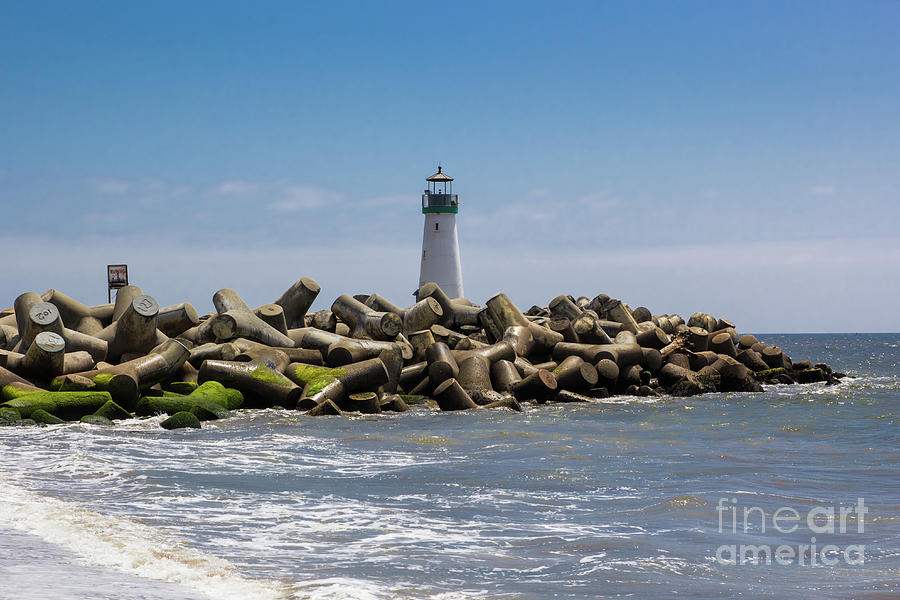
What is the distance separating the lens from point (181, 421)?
13.8 m

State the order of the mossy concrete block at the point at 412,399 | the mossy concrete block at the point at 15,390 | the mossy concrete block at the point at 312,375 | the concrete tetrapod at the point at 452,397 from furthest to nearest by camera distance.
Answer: the mossy concrete block at the point at 412,399 → the concrete tetrapod at the point at 452,397 → the mossy concrete block at the point at 312,375 → the mossy concrete block at the point at 15,390

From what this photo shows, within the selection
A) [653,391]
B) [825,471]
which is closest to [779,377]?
[653,391]

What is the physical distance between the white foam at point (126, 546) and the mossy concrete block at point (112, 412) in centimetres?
610

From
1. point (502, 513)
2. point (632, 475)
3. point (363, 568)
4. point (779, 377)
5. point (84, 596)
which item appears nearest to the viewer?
point (84, 596)

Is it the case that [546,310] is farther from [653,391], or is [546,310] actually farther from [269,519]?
[269,519]

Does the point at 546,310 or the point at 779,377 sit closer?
the point at 779,377

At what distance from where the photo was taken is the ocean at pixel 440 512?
18.7 ft

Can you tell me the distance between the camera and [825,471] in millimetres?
11000

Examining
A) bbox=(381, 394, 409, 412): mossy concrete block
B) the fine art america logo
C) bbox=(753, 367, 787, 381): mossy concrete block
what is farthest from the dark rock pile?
the fine art america logo

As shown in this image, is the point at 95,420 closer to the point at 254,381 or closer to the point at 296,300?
the point at 254,381

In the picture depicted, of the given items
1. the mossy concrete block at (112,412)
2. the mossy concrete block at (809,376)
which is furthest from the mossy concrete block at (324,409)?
the mossy concrete block at (809,376)

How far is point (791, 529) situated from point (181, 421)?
920 cm

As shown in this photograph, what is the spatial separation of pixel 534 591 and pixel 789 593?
5.16 ft

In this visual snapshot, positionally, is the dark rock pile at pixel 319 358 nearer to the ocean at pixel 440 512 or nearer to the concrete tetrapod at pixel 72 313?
the concrete tetrapod at pixel 72 313
